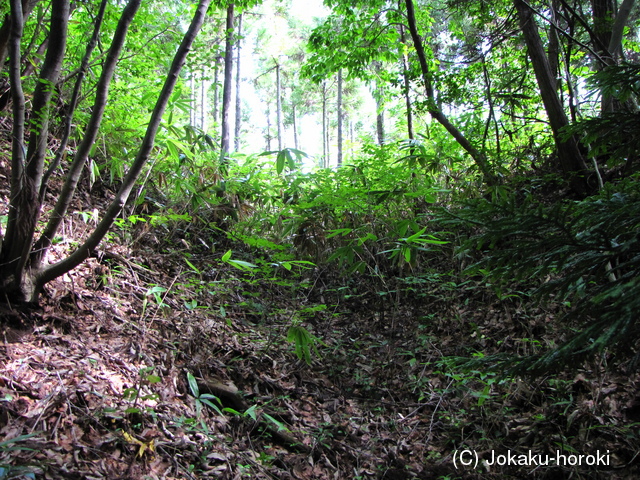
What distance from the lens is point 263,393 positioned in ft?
10.0

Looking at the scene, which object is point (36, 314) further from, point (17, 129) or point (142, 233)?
point (142, 233)

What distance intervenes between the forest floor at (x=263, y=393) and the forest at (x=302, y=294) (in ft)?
0.06

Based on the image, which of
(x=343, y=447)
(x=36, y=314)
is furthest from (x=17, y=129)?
(x=343, y=447)

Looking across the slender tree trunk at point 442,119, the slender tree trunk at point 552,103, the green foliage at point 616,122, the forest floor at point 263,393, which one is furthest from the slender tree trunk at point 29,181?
the slender tree trunk at point 552,103

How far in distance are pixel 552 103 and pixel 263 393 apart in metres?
4.74

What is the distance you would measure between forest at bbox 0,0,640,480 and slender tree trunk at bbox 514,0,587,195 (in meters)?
0.03

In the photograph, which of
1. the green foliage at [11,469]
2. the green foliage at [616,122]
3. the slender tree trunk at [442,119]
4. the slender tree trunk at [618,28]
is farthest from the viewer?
the slender tree trunk at [442,119]

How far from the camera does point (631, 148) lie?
5.98 feet

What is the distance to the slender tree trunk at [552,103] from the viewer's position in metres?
4.61

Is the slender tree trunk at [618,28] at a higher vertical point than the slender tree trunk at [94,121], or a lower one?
higher

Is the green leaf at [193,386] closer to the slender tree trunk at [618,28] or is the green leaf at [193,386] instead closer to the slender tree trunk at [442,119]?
the slender tree trunk at [442,119]

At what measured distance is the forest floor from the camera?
77.8 inches

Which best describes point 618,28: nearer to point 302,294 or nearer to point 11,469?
point 302,294

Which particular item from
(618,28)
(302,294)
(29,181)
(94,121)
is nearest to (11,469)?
(29,181)
